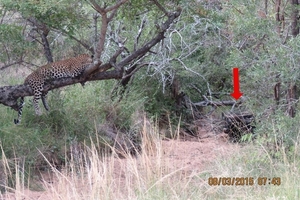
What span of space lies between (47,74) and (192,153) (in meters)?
2.84

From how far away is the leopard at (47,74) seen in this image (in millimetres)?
8695

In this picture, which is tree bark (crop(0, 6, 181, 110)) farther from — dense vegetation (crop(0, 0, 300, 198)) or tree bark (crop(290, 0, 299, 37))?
tree bark (crop(290, 0, 299, 37))

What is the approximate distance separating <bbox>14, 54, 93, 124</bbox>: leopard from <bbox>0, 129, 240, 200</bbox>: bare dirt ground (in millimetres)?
1432

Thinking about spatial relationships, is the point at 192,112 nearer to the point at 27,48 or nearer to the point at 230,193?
the point at 27,48

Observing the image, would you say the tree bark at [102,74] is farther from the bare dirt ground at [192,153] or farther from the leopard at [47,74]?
the bare dirt ground at [192,153]

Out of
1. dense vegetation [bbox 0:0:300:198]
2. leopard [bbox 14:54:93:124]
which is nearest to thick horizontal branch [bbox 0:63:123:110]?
leopard [bbox 14:54:93:124]

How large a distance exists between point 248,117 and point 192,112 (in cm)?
163

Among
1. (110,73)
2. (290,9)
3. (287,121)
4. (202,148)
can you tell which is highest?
(290,9)

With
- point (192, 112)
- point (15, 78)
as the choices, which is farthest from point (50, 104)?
point (192, 112)

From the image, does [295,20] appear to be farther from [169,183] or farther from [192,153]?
[169,183]

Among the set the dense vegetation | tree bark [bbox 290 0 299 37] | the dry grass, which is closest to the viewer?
the dry grass

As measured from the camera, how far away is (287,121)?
23.4 ft

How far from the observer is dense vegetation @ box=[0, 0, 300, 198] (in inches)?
Answer: 292

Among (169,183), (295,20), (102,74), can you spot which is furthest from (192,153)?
(169,183)
